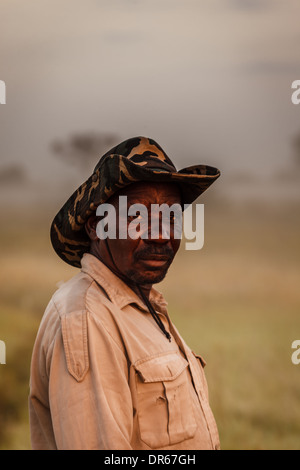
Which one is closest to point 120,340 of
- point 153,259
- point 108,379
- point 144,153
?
point 108,379

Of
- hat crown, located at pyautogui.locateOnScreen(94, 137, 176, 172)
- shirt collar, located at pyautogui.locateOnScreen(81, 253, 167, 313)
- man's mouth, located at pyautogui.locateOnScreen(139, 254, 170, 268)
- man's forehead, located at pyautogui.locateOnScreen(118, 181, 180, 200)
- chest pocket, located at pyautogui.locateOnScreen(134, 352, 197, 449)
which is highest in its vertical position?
hat crown, located at pyautogui.locateOnScreen(94, 137, 176, 172)

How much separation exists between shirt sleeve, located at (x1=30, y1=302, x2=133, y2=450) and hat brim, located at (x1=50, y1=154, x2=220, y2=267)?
1.61ft

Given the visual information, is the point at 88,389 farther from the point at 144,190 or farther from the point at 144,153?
the point at 144,153

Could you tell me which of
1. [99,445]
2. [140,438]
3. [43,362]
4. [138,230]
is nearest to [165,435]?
[140,438]

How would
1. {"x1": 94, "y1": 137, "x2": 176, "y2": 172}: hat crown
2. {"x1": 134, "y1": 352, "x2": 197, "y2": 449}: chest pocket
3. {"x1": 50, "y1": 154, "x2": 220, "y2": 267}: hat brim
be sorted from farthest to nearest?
{"x1": 94, "y1": 137, "x2": 176, "y2": 172}: hat crown → {"x1": 50, "y1": 154, "x2": 220, "y2": 267}: hat brim → {"x1": 134, "y1": 352, "x2": 197, "y2": 449}: chest pocket

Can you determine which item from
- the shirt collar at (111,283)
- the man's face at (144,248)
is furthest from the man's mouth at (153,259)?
the shirt collar at (111,283)

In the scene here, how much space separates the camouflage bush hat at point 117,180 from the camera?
298 centimetres

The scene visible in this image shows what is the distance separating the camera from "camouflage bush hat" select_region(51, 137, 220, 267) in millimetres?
2979

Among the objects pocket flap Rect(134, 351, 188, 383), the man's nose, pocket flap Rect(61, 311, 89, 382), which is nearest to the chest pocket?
pocket flap Rect(134, 351, 188, 383)

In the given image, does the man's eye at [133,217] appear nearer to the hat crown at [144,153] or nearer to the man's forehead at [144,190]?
the man's forehead at [144,190]

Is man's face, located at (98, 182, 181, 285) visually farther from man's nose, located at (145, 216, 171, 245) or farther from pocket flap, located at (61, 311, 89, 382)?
pocket flap, located at (61, 311, 89, 382)

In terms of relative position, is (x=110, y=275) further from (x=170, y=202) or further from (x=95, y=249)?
(x=170, y=202)

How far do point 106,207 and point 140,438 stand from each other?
854mm
